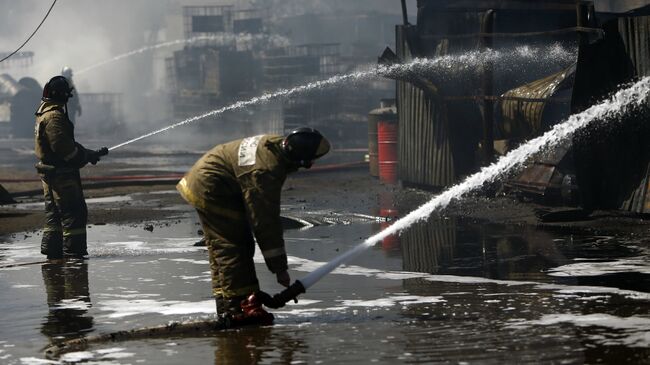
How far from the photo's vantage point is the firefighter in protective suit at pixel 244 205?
24.1 ft

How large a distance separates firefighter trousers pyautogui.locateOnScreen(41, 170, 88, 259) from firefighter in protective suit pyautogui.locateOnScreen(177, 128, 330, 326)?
4245 mm

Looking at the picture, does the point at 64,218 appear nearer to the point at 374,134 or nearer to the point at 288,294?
the point at 288,294

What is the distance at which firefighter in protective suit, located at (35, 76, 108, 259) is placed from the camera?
1191cm

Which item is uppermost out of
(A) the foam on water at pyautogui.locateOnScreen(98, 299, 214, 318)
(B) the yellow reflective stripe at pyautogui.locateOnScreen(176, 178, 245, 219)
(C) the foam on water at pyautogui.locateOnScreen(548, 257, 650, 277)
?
Result: (B) the yellow reflective stripe at pyautogui.locateOnScreen(176, 178, 245, 219)

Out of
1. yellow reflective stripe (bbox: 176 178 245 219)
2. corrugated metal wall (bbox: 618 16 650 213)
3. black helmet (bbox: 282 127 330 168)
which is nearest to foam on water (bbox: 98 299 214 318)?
yellow reflective stripe (bbox: 176 178 245 219)

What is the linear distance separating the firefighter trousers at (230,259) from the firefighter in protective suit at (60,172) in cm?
447

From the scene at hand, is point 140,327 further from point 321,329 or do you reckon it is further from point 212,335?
point 321,329

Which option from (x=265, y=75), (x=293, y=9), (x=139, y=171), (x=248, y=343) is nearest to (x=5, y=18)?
(x=293, y=9)

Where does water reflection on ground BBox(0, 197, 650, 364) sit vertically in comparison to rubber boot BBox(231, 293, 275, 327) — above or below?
below

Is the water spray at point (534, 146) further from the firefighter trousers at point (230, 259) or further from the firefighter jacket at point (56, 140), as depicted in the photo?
the firefighter trousers at point (230, 259)

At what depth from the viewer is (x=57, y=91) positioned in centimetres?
1190

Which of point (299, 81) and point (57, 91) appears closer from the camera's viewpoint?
point (57, 91)

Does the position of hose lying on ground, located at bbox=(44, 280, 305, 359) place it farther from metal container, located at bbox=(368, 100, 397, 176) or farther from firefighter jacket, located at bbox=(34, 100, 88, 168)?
metal container, located at bbox=(368, 100, 397, 176)

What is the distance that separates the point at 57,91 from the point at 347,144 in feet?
78.2
